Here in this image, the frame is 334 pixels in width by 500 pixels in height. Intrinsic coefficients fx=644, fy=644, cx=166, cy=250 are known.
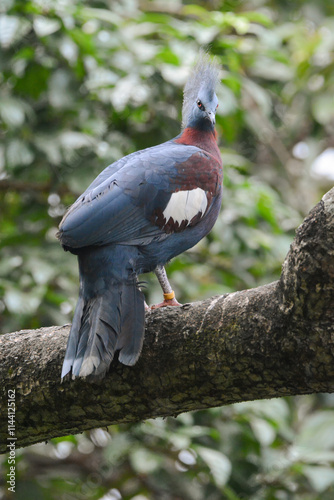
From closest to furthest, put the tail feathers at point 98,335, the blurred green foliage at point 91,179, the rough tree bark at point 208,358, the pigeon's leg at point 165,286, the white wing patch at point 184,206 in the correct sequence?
the rough tree bark at point 208,358, the tail feathers at point 98,335, the white wing patch at point 184,206, the pigeon's leg at point 165,286, the blurred green foliage at point 91,179

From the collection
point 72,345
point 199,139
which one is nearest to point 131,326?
point 72,345

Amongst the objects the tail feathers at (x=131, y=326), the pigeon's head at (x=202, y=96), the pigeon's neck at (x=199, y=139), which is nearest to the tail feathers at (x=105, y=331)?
the tail feathers at (x=131, y=326)

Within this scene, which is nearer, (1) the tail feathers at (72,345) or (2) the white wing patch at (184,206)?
(1) the tail feathers at (72,345)

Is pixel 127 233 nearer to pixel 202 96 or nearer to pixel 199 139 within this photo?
pixel 199 139

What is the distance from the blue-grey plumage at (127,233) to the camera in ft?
8.56

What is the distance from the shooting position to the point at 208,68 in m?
3.98

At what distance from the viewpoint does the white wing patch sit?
3.10m

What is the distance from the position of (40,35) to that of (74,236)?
6.78 feet

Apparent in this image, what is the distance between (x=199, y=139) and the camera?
3807mm

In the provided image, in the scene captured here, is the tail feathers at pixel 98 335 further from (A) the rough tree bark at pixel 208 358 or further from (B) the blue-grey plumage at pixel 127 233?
(A) the rough tree bark at pixel 208 358

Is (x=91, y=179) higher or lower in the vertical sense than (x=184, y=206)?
higher

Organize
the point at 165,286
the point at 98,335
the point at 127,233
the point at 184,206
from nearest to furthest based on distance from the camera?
the point at 98,335
the point at 127,233
the point at 184,206
the point at 165,286

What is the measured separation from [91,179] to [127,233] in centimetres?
156

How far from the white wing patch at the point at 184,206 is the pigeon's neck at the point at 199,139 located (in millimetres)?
573
